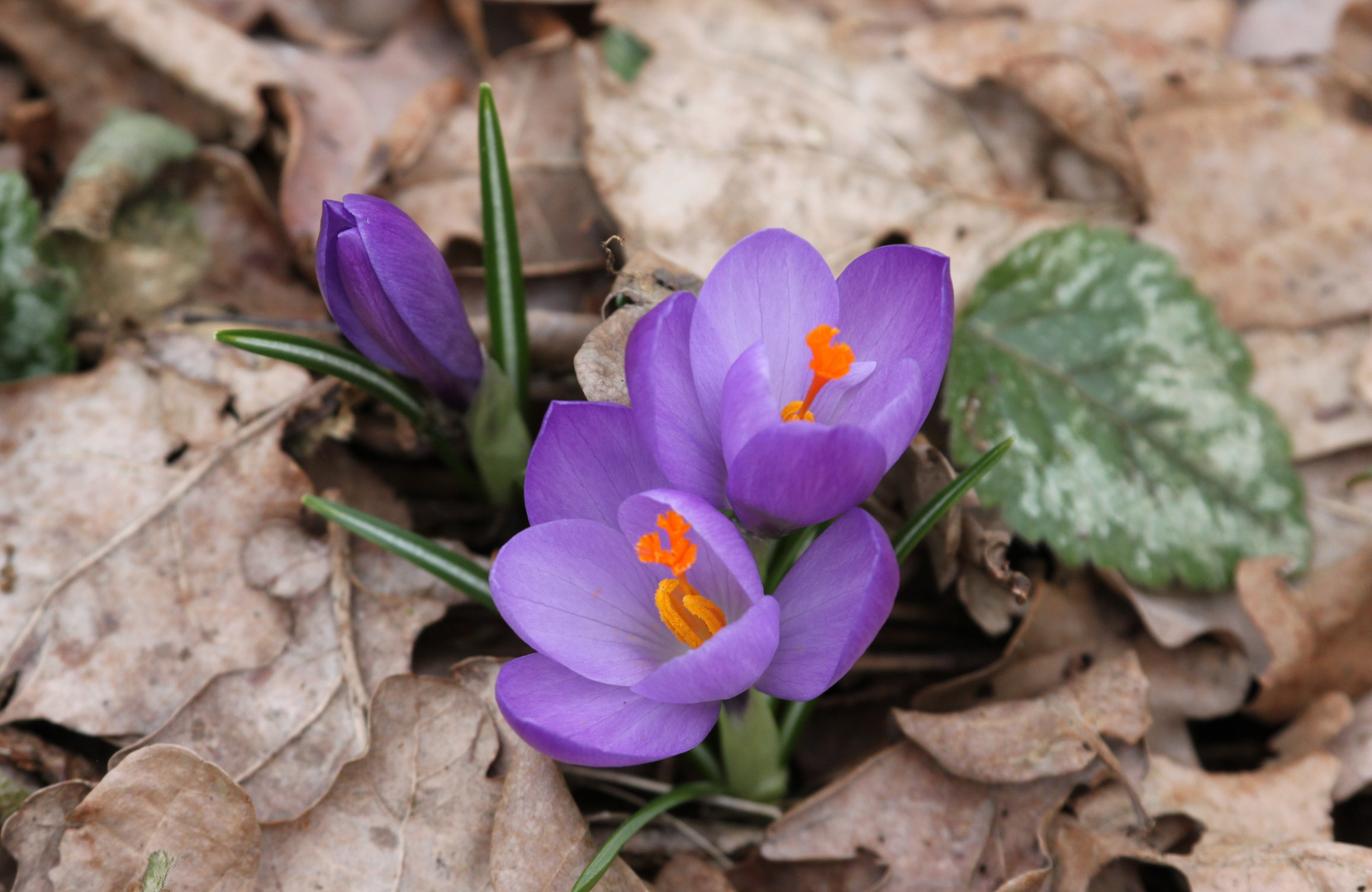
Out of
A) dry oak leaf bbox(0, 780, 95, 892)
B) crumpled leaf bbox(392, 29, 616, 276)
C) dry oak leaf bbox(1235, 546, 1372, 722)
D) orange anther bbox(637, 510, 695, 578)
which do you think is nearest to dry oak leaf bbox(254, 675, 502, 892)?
dry oak leaf bbox(0, 780, 95, 892)

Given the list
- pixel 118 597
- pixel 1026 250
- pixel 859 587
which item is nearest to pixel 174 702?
pixel 118 597

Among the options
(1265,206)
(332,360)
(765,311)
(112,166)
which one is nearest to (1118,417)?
(1265,206)

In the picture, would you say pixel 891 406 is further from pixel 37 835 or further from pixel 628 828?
pixel 37 835

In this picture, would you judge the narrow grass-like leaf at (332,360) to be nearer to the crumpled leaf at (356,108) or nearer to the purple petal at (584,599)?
the purple petal at (584,599)

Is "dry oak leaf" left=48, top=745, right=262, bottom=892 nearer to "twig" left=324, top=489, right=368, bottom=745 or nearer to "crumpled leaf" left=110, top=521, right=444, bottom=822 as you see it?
"crumpled leaf" left=110, top=521, right=444, bottom=822

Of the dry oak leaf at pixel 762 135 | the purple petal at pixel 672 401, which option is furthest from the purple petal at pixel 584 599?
the dry oak leaf at pixel 762 135
